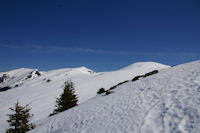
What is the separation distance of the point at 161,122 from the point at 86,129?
3858 millimetres

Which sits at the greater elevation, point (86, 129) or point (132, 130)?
point (132, 130)

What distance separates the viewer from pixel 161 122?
4.87 metres

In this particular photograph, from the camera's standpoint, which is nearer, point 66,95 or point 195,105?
point 195,105

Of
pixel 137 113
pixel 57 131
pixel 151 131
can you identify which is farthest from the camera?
pixel 57 131

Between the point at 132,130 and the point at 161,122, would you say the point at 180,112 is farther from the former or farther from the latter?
the point at 132,130

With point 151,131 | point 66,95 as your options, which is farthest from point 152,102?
point 66,95

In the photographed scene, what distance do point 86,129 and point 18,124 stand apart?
10.2m

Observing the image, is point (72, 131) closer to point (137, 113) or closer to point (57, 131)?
point (57, 131)

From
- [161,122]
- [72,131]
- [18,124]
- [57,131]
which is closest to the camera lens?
[161,122]

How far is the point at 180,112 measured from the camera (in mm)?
5070

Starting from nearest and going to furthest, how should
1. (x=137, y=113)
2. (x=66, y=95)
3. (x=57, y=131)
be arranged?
(x=137, y=113)
(x=57, y=131)
(x=66, y=95)

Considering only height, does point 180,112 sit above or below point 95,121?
above

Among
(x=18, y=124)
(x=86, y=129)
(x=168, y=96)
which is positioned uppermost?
(x=168, y=96)

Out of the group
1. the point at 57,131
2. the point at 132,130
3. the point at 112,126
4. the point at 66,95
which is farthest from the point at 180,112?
the point at 66,95
